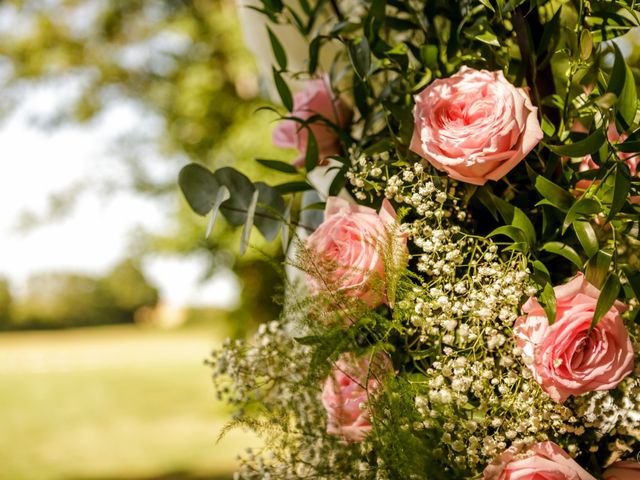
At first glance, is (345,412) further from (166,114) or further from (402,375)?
(166,114)

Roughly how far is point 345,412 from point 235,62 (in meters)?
4.82

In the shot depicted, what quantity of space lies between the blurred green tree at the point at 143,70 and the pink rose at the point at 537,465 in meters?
4.95

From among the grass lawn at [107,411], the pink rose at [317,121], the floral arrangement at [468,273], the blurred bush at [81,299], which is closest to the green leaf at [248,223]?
the floral arrangement at [468,273]

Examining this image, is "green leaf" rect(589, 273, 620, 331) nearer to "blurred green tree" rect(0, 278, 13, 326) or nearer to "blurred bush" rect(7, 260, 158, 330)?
"blurred bush" rect(7, 260, 158, 330)

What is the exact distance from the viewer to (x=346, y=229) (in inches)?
23.3

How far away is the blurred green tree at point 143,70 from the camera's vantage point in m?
5.56

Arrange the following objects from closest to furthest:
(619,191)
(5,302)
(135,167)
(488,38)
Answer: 1. (619,191)
2. (488,38)
3. (135,167)
4. (5,302)

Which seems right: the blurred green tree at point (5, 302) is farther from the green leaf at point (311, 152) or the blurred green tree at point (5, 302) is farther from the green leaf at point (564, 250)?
the green leaf at point (564, 250)

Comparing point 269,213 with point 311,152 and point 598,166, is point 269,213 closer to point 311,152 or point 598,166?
point 311,152

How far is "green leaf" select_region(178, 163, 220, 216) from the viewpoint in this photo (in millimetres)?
647

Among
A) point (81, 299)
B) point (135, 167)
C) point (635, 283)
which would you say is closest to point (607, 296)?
point (635, 283)

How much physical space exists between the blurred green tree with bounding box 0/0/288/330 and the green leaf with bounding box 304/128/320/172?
4771 millimetres

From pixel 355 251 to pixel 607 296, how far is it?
0.20 meters

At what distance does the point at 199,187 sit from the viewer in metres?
0.65
